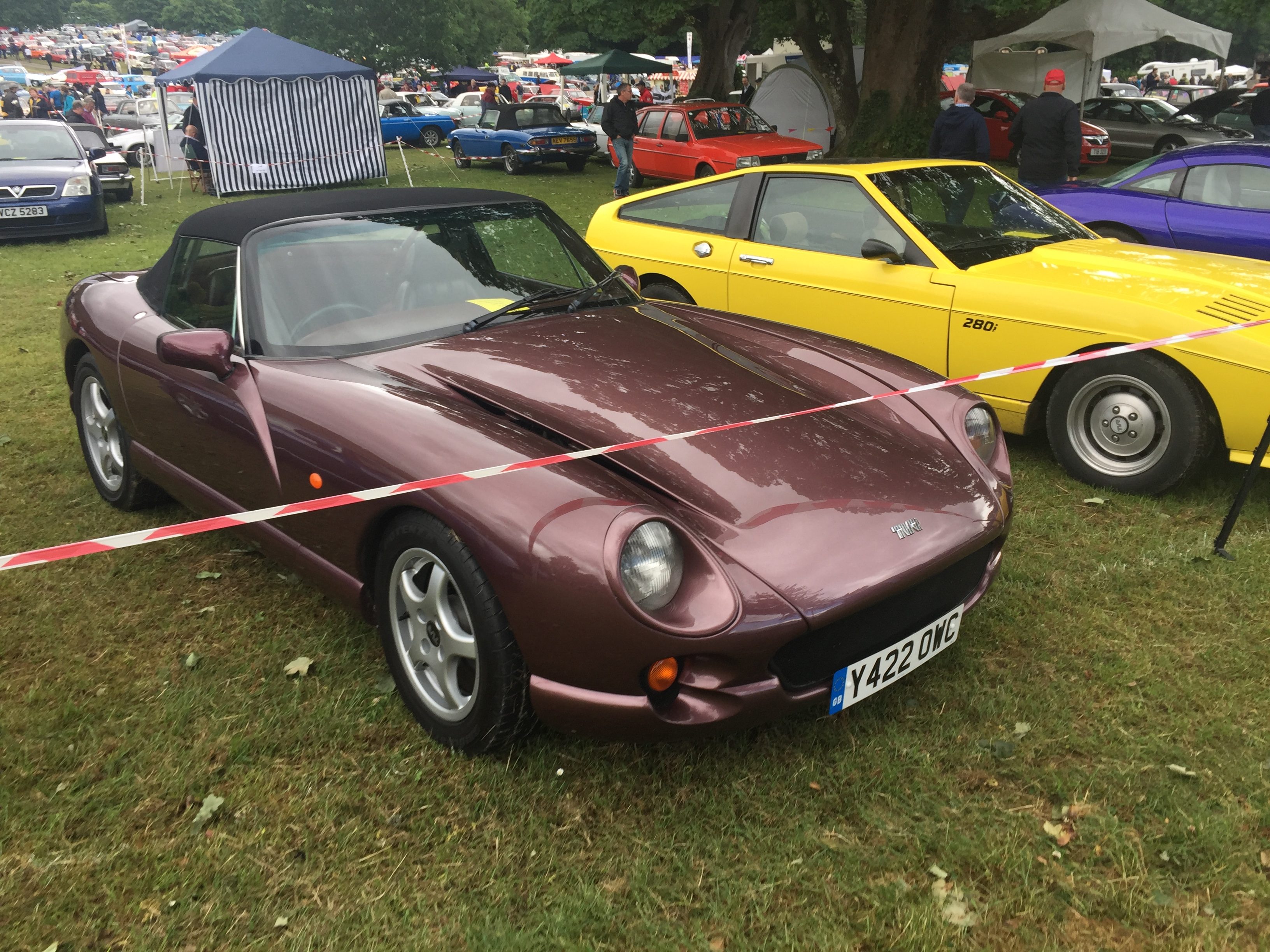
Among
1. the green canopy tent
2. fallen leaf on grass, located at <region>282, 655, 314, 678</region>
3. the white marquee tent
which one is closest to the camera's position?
fallen leaf on grass, located at <region>282, 655, 314, 678</region>

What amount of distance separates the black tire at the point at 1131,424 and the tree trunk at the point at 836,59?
13288mm

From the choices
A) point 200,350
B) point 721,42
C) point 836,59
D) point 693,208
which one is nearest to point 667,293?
point 693,208

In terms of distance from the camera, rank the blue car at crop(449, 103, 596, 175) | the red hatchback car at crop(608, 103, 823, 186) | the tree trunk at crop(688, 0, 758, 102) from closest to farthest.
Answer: the red hatchback car at crop(608, 103, 823, 186), the blue car at crop(449, 103, 596, 175), the tree trunk at crop(688, 0, 758, 102)

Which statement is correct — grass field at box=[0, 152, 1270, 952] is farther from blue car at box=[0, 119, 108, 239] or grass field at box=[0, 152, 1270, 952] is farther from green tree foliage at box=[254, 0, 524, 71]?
green tree foliage at box=[254, 0, 524, 71]

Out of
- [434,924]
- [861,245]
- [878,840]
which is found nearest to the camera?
[434,924]

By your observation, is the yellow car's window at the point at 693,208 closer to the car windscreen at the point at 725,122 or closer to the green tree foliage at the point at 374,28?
the car windscreen at the point at 725,122

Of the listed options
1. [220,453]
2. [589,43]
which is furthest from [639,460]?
[589,43]

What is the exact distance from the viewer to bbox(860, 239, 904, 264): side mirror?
490 centimetres

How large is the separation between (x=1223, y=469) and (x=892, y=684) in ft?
9.28

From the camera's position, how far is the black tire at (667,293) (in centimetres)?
605

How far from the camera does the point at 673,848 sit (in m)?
2.36

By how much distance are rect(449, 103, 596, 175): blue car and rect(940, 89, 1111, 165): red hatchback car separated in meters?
7.76

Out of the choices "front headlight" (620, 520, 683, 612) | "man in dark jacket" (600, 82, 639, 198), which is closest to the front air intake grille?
"front headlight" (620, 520, 683, 612)

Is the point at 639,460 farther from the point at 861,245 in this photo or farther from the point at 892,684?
the point at 861,245
